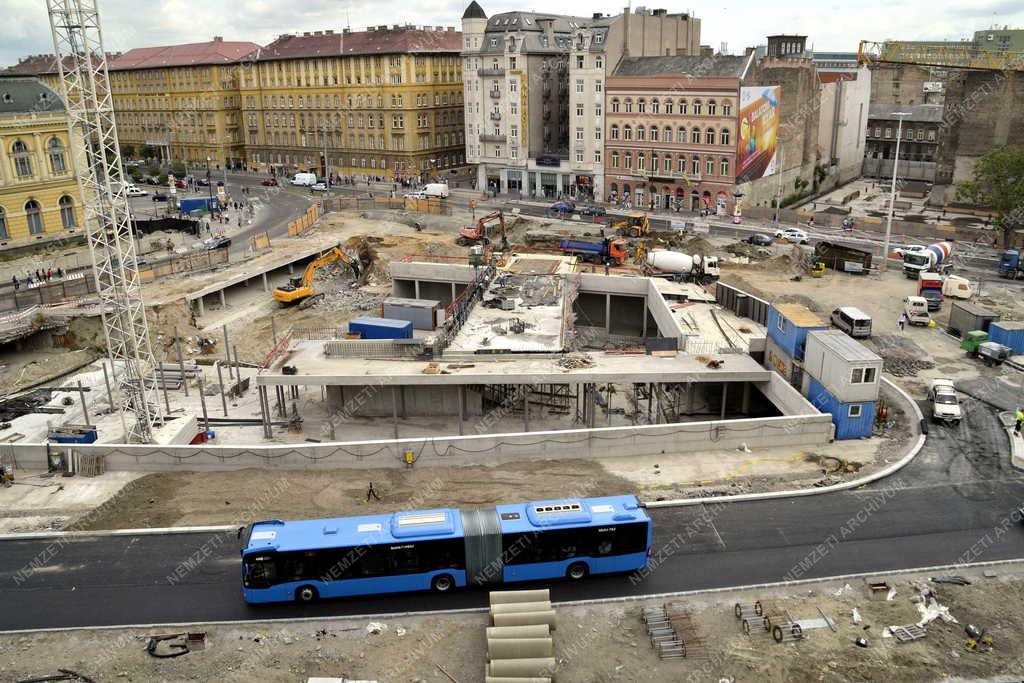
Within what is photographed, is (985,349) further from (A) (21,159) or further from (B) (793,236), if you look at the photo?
(A) (21,159)

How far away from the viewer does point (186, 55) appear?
126 meters

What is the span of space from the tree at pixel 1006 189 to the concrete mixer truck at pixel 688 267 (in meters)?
29.1

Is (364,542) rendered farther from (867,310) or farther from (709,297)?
(867,310)

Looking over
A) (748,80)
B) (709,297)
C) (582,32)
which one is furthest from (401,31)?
(709,297)

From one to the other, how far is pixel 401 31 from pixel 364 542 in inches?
3774

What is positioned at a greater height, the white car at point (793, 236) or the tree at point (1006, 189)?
the tree at point (1006, 189)

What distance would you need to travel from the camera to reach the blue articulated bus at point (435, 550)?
76.2 feet

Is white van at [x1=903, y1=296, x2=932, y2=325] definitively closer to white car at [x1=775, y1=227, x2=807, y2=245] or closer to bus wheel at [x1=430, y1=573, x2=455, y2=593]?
white car at [x1=775, y1=227, x2=807, y2=245]

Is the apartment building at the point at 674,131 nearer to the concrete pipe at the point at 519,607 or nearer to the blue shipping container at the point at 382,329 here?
the blue shipping container at the point at 382,329

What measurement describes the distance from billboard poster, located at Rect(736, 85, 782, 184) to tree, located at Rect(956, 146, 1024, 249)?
20.1m

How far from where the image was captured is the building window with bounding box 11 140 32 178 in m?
70.0

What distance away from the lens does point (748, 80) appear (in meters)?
77.1

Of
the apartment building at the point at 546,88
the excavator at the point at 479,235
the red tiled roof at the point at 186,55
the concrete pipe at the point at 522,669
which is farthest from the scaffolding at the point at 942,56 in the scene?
the red tiled roof at the point at 186,55

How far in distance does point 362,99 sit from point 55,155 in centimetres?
4354
